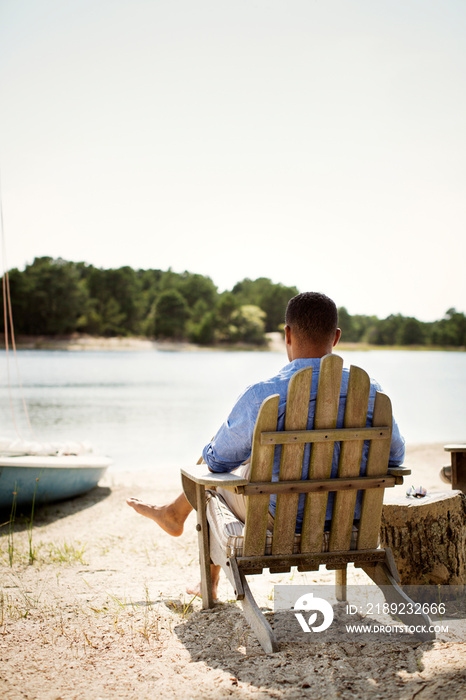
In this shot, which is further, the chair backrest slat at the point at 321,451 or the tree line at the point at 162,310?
the tree line at the point at 162,310

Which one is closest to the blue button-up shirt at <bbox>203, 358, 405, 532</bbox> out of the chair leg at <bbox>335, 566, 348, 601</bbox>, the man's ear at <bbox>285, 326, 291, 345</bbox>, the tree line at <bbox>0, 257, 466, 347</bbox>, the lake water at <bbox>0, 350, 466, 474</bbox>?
the man's ear at <bbox>285, 326, 291, 345</bbox>

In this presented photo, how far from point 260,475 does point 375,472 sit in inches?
21.4

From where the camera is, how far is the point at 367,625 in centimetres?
282

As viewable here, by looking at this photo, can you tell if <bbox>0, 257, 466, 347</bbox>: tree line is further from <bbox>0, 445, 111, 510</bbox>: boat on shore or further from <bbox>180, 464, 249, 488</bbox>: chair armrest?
<bbox>180, 464, 249, 488</bbox>: chair armrest

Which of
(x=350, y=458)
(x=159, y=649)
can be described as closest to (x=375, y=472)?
(x=350, y=458)

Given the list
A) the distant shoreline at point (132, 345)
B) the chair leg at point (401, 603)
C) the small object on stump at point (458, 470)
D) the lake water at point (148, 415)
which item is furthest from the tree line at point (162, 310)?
the chair leg at point (401, 603)

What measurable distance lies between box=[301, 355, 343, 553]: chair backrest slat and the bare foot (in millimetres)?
876

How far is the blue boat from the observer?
551 cm

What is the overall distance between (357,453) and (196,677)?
1.09 meters

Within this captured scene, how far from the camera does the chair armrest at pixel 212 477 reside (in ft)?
7.77

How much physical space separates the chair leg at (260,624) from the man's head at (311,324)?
1.03 metres

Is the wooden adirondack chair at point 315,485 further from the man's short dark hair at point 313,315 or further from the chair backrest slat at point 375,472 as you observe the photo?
the man's short dark hair at point 313,315

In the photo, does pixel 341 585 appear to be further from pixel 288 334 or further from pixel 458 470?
pixel 288 334

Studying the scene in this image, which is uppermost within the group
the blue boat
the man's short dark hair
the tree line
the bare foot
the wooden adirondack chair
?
the tree line
